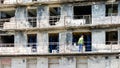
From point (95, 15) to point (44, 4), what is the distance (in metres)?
5.75

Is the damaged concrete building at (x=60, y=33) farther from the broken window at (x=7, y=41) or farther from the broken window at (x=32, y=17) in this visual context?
the broken window at (x=7, y=41)

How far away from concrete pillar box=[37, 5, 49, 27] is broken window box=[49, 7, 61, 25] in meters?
0.54

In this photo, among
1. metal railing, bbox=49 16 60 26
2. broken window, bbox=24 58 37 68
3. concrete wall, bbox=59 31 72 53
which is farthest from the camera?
metal railing, bbox=49 16 60 26

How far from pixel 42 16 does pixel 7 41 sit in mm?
A: 5697

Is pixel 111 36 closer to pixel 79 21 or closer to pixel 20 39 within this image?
pixel 79 21

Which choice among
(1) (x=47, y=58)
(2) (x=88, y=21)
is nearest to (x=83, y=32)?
(2) (x=88, y=21)

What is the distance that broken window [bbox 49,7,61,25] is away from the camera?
4631cm

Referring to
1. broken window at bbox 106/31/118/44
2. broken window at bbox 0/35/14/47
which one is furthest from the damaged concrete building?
broken window at bbox 0/35/14/47

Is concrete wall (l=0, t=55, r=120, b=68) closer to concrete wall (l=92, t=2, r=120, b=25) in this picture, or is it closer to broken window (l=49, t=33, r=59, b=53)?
broken window (l=49, t=33, r=59, b=53)

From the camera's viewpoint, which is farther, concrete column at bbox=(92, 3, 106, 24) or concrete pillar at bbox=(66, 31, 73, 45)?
concrete pillar at bbox=(66, 31, 73, 45)

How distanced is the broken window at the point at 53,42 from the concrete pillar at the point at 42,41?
65cm

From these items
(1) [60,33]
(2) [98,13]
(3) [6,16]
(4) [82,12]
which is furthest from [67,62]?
(3) [6,16]

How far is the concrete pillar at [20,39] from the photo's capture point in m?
46.4

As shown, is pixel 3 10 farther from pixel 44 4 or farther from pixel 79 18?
pixel 79 18
